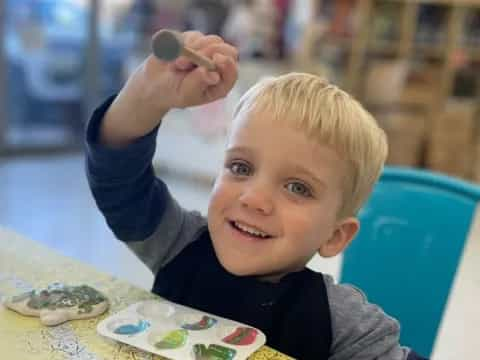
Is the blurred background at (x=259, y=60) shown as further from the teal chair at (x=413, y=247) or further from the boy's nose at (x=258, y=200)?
the boy's nose at (x=258, y=200)

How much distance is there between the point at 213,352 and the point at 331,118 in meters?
0.26

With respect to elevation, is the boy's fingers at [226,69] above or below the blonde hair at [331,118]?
above

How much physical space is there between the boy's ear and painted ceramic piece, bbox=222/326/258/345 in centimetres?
18

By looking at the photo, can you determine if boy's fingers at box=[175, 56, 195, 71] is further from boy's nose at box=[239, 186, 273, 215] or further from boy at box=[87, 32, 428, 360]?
boy's nose at box=[239, 186, 273, 215]

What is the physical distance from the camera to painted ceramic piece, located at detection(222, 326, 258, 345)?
0.58m

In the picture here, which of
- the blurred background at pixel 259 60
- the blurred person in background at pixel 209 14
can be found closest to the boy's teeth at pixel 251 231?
the blurred background at pixel 259 60

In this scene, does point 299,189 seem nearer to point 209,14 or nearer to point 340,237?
point 340,237

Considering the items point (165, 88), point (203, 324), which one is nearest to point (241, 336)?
point (203, 324)

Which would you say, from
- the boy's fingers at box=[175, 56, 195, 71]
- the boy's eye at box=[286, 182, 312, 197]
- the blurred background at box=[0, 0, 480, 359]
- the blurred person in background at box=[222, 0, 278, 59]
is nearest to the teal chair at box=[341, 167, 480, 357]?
the boy's eye at box=[286, 182, 312, 197]

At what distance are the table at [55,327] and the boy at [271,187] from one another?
8 centimetres

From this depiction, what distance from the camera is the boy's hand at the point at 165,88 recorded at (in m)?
0.65

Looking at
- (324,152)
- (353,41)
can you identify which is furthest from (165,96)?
(353,41)

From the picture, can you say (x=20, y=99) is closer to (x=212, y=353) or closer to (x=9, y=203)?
(x=9, y=203)

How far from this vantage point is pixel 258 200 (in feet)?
2.12
